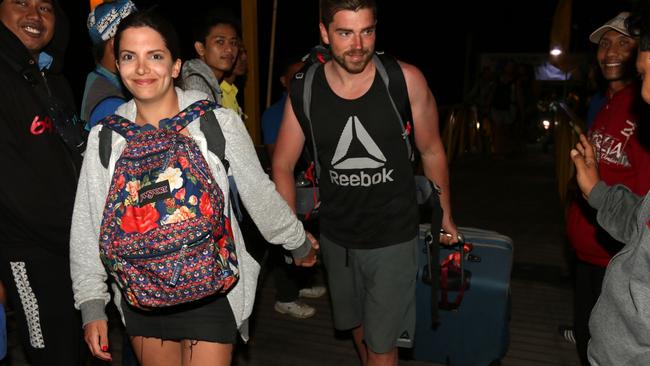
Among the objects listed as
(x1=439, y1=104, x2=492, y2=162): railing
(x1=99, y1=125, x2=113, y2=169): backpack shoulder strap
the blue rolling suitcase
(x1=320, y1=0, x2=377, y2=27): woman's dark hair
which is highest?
(x1=320, y1=0, x2=377, y2=27): woman's dark hair

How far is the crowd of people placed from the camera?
81.8 inches

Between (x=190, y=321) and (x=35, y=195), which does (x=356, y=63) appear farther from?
(x=35, y=195)

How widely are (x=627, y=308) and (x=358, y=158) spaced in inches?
63.2

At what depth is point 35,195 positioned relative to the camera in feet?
8.52

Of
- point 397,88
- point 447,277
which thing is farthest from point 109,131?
point 447,277

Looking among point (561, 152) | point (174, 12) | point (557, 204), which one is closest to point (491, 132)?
point (557, 204)

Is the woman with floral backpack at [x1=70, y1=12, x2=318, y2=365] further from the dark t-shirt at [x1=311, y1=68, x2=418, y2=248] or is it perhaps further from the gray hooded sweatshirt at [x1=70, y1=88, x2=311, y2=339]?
the dark t-shirt at [x1=311, y1=68, x2=418, y2=248]

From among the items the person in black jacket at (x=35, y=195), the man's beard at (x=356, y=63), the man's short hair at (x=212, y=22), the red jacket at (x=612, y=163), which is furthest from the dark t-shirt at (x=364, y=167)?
the man's short hair at (x=212, y=22)

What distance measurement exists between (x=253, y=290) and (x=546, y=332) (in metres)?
3.08

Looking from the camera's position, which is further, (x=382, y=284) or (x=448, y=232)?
(x=448, y=232)

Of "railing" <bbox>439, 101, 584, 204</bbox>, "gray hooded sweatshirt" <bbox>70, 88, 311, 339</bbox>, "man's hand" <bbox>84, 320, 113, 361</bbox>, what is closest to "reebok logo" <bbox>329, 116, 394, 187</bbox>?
"gray hooded sweatshirt" <bbox>70, 88, 311, 339</bbox>

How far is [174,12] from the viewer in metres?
8.84

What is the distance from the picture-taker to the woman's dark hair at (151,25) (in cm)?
228

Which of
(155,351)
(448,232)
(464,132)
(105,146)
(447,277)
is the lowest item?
(464,132)
